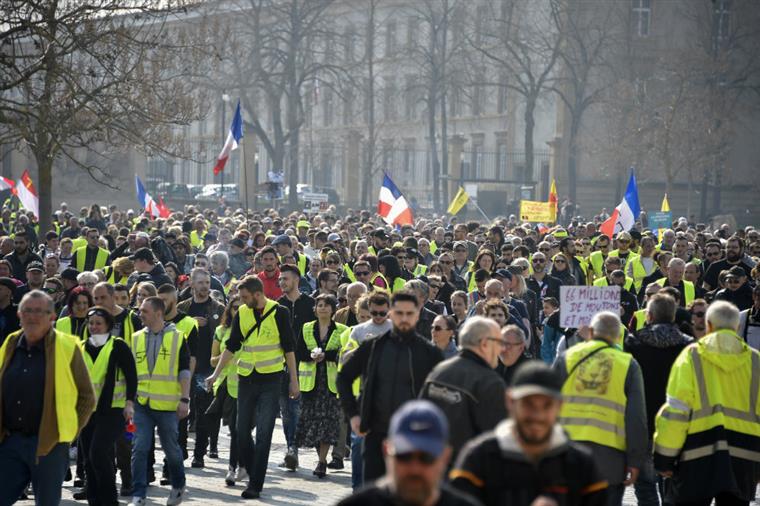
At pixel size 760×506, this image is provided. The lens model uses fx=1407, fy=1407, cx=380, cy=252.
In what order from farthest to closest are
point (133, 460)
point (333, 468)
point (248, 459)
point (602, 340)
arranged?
point (333, 468) < point (248, 459) < point (133, 460) < point (602, 340)

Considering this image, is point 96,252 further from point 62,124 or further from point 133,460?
point 133,460

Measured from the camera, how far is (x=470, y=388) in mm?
7344

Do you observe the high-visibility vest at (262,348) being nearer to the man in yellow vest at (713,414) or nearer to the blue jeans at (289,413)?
the blue jeans at (289,413)

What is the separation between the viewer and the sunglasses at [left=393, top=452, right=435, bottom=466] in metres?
4.36

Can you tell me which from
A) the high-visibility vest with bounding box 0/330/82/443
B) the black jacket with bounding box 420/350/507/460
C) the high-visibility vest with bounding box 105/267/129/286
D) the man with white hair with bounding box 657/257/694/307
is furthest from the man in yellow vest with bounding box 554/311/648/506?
the high-visibility vest with bounding box 105/267/129/286

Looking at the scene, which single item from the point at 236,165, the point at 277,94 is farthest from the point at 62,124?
the point at 236,165

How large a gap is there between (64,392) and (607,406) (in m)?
3.23

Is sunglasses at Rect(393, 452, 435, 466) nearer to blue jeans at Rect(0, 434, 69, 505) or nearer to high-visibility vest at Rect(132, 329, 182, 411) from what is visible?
blue jeans at Rect(0, 434, 69, 505)

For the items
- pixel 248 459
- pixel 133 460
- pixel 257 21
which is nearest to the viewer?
pixel 133 460

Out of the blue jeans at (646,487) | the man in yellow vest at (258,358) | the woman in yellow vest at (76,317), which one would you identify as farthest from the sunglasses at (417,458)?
the man in yellow vest at (258,358)

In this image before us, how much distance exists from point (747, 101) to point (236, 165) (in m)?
26.3

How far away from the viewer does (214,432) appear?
43.7ft

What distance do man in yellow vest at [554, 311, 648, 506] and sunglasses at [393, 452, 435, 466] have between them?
153 inches

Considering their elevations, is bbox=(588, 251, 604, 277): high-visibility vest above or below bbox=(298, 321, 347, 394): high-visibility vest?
above
